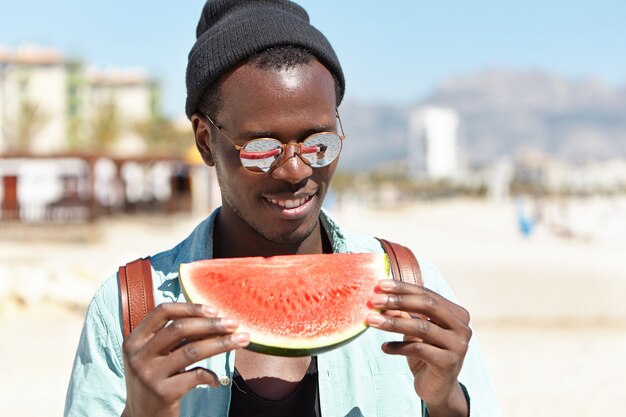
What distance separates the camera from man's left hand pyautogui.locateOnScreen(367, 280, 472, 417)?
165 cm

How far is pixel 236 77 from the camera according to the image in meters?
1.97

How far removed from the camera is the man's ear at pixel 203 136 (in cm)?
215

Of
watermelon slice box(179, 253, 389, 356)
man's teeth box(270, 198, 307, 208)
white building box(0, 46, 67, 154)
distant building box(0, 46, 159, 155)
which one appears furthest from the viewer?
white building box(0, 46, 67, 154)

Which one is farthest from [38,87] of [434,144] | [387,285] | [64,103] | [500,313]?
[434,144]

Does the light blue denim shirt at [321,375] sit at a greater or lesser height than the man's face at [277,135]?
lesser

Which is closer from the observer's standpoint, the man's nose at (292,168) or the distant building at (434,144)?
the man's nose at (292,168)

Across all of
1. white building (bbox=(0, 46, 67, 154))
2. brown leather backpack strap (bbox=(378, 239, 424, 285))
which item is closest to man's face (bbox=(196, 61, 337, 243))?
brown leather backpack strap (bbox=(378, 239, 424, 285))

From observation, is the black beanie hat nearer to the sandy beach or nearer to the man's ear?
the man's ear

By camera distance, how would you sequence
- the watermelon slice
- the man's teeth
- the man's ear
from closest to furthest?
the watermelon slice, the man's teeth, the man's ear

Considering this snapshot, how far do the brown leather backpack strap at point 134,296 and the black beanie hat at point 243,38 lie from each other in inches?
20.4

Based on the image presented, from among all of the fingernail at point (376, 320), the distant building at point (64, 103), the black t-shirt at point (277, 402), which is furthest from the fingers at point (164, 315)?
the distant building at point (64, 103)

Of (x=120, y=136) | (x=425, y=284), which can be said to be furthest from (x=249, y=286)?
(x=120, y=136)

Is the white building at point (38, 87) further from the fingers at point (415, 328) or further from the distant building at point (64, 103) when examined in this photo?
the fingers at point (415, 328)

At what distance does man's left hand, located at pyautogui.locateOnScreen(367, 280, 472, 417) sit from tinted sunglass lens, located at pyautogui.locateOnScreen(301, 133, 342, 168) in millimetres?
433
